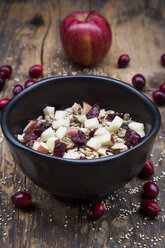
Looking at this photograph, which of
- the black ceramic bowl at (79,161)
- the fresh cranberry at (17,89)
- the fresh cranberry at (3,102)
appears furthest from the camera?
the fresh cranberry at (17,89)

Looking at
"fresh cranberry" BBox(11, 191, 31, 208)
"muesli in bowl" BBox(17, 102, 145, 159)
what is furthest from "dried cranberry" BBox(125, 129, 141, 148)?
"fresh cranberry" BBox(11, 191, 31, 208)

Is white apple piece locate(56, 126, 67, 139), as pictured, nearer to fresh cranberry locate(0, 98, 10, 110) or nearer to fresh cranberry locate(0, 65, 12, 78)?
fresh cranberry locate(0, 98, 10, 110)

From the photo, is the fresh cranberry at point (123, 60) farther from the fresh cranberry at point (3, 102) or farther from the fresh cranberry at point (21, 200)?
the fresh cranberry at point (21, 200)

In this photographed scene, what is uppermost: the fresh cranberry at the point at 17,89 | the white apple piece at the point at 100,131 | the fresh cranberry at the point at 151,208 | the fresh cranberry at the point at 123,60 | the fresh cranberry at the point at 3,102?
the white apple piece at the point at 100,131

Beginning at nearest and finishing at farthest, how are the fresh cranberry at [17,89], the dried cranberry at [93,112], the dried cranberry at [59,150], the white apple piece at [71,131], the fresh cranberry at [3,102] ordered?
the dried cranberry at [59,150]
the white apple piece at [71,131]
the dried cranberry at [93,112]
the fresh cranberry at [3,102]
the fresh cranberry at [17,89]

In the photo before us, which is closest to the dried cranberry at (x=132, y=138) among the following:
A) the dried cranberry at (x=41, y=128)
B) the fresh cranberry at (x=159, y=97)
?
the dried cranberry at (x=41, y=128)

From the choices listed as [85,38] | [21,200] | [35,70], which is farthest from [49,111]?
[85,38]

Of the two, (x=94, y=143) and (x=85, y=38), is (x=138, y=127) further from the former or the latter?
(x=85, y=38)
